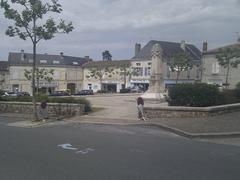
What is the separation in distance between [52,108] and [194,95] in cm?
870

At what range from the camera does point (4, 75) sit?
8894cm

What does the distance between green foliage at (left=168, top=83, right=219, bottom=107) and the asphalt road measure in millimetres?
5663

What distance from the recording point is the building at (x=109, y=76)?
80.4m

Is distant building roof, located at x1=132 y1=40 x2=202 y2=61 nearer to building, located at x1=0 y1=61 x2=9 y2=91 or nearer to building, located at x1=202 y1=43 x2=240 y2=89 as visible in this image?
building, located at x1=202 y1=43 x2=240 y2=89

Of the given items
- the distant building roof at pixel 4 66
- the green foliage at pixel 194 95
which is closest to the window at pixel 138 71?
the distant building roof at pixel 4 66

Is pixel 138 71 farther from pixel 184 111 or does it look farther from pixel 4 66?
pixel 184 111

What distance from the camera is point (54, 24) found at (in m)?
20.2

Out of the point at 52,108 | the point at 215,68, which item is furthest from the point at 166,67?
the point at 52,108

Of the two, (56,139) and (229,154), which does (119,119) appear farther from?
(229,154)

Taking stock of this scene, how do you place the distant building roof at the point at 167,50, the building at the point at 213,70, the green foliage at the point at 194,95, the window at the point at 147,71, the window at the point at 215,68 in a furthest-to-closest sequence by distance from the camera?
the window at the point at 147,71
the distant building roof at the point at 167,50
the window at the point at 215,68
the building at the point at 213,70
the green foliage at the point at 194,95

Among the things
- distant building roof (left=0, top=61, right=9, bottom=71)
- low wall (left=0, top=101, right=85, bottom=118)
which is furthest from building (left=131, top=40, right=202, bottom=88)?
low wall (left=0, top=101, right=85, bottom=118)

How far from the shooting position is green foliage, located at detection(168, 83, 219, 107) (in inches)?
766

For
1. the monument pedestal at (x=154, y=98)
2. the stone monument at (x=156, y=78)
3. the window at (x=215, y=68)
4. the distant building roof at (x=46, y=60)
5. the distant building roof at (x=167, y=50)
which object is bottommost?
the monument pedestal at (x=154, y=98)

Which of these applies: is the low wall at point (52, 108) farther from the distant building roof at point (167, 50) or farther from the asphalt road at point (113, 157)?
the distant building roof at point (167, 50)
